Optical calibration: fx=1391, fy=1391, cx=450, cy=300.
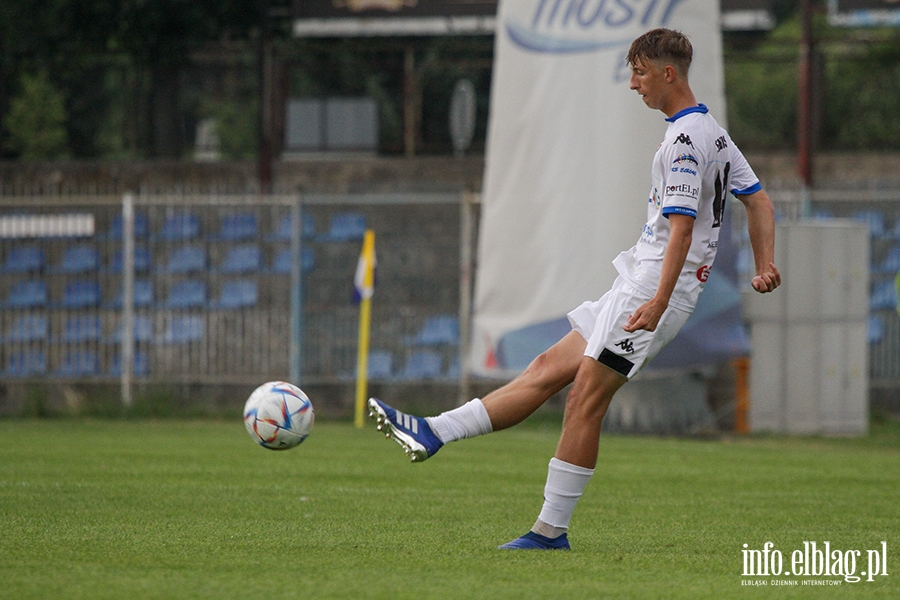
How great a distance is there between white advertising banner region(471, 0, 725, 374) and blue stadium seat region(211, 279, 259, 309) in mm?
3789

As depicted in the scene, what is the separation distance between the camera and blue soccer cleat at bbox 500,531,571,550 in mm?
5773

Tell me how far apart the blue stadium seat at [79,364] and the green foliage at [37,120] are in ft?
21.2

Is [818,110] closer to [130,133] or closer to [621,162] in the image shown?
[621,162]

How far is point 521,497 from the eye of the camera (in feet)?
27.2

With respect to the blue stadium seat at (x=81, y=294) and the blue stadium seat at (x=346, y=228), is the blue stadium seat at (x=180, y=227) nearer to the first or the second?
the blue stadium seat at (x=81, y=294)

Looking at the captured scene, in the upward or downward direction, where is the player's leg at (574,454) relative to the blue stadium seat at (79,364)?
upward

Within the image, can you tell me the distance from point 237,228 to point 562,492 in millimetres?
12408

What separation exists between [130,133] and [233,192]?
428 centimetres

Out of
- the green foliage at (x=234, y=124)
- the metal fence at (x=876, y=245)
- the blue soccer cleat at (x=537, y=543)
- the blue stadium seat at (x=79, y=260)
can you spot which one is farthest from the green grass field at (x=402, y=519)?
the green foliage at (x=234, y=124)

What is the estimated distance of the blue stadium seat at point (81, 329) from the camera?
17.5m

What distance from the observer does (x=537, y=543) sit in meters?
5.79

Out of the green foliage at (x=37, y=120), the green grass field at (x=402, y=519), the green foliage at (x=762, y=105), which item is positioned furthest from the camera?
the green foliage at (x=762, y=105)

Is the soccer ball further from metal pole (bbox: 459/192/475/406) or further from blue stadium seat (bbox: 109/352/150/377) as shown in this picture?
blue stadium seat (bbox: 109/352/150/377)

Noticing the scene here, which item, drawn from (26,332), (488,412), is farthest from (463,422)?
(26,332)
